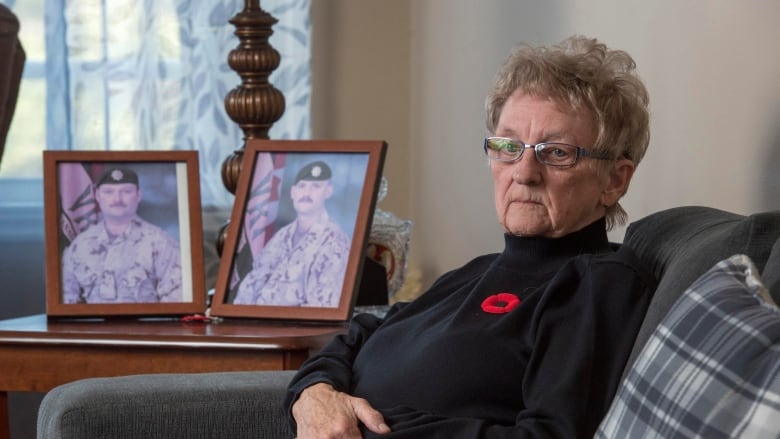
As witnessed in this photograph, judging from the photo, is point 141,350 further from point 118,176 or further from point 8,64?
point 8,64

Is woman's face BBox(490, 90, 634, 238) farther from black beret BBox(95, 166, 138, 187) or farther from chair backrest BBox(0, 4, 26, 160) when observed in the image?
chair backrest BBox(0, 4, 26, 160)

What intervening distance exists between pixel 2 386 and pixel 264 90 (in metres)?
0.87

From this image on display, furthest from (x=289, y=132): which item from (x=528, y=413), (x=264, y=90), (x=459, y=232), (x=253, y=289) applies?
(x=528, y=413)

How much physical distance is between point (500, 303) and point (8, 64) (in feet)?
5.20

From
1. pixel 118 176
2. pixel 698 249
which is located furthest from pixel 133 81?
pixel 698 249

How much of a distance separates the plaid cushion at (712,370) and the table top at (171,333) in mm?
965

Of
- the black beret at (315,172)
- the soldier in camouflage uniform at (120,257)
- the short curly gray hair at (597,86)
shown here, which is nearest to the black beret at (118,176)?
the soldier in camouflage uniform at (120,257)

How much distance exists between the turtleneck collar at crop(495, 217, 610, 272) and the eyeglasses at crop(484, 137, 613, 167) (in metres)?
0.10

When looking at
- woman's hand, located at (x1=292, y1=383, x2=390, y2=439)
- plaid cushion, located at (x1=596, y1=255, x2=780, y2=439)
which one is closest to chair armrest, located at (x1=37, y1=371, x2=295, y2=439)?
woman's hand, located at (x1=292, y1=383, x2=390, y2=439)

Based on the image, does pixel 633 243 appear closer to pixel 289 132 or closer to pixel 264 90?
pixel 264 90

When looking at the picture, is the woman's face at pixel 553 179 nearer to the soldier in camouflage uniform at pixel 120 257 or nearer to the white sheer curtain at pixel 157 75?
the soldier in camouflage uniform at pixel 120 257

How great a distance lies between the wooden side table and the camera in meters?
1.95

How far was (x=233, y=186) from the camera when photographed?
2.57 meters

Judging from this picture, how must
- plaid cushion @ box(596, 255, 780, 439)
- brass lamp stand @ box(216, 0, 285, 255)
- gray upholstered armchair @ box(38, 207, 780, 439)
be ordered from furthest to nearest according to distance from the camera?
brass lamp stand @ box(216, 0, 285, 255), gray upholstered armchair @ box(38, 207, 780, 439), plaid cushion @ box(596, 255, 780, 439)
